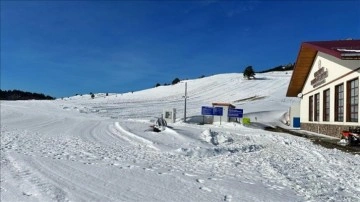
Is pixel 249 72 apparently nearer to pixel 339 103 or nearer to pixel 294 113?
pixel 294 113

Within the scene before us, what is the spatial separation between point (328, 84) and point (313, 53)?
4248mm

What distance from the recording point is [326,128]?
83.3ft

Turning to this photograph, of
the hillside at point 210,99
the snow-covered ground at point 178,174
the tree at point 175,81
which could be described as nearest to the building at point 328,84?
the snow-covered ground at point 178,174

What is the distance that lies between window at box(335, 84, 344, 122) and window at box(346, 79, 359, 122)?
1243 millimetres

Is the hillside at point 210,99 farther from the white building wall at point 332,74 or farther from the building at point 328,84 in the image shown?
the white building wall at point 332,74

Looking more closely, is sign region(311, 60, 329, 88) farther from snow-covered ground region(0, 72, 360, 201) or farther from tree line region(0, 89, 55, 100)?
tree line region(0, 89, 55, 100)

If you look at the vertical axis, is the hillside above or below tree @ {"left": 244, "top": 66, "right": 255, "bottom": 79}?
below

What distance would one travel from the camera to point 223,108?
40125mm

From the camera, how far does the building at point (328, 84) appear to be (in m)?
20.2

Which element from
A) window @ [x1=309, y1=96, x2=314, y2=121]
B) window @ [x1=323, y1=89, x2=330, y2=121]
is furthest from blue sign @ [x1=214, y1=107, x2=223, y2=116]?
window @ [x1=323, y1=89, x2=330, y2=121]

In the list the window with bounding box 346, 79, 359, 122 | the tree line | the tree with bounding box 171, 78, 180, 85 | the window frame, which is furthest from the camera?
the tree line

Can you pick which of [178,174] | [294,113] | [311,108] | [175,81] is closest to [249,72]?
[175,81]

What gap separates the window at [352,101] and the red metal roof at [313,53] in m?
2.00

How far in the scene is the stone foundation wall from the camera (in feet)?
73.5
